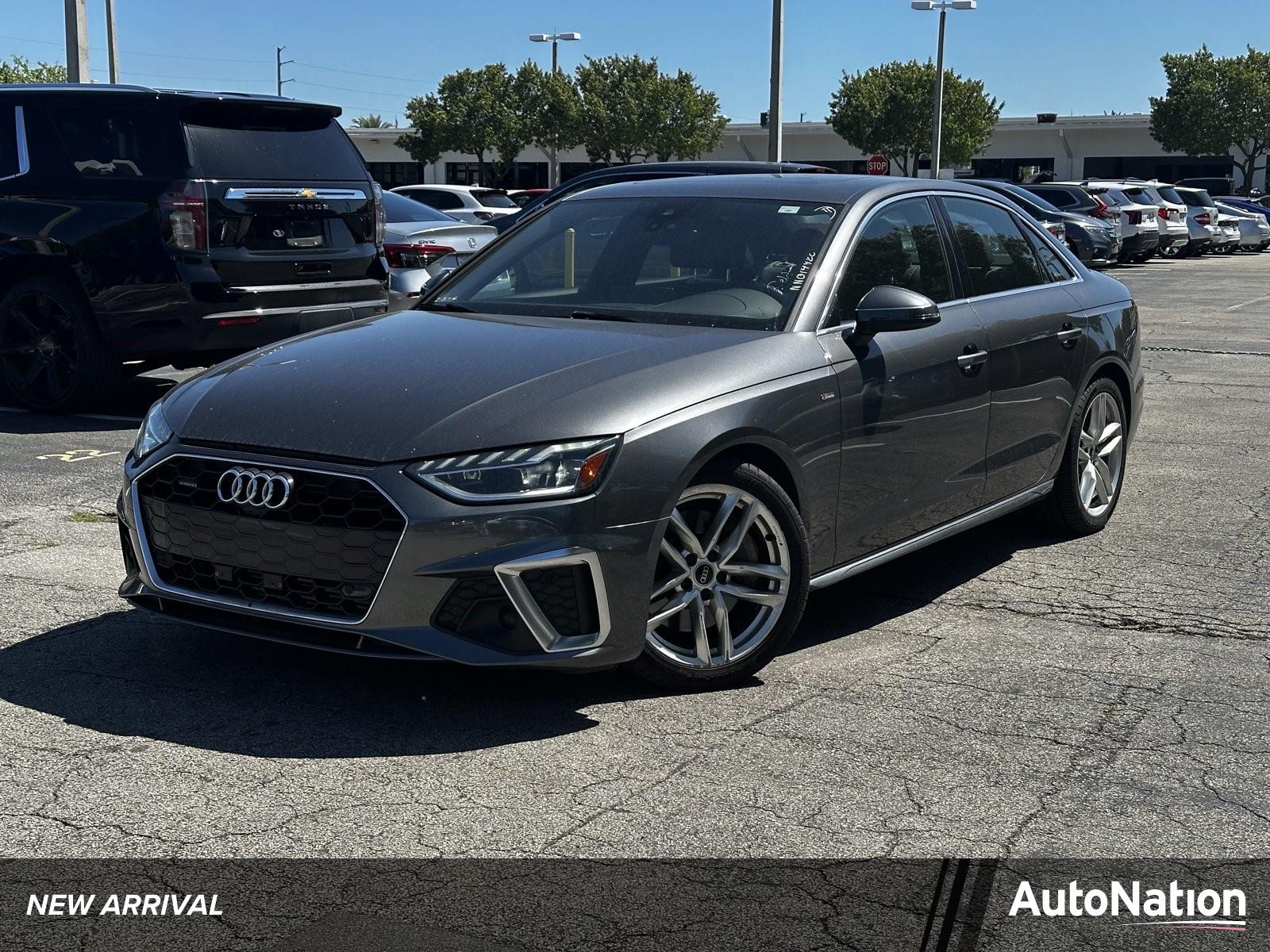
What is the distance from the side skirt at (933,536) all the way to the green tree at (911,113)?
214ft

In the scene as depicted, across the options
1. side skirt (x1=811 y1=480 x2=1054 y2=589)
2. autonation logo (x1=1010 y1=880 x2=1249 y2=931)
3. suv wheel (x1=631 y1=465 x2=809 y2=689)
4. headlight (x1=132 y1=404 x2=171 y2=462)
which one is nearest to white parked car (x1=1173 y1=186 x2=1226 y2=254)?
side skirt (x1=811 y1=480 x2=1054 y2=589)

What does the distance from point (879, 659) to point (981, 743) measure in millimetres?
824

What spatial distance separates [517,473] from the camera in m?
4.28

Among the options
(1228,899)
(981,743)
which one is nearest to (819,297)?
(981,743)

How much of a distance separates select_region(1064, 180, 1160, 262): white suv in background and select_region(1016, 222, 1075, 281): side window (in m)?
28.9

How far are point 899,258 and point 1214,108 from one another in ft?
232

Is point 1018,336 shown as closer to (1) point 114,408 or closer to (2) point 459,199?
(1) point 114,408

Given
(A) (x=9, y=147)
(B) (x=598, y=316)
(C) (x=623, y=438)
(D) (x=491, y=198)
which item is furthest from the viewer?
(D) (x=491, y=198)

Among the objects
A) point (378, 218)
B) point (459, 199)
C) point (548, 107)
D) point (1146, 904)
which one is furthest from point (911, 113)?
point (1146, 904)

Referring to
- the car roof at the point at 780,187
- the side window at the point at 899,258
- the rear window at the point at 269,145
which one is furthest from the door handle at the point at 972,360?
the rear window at the point at 269,145

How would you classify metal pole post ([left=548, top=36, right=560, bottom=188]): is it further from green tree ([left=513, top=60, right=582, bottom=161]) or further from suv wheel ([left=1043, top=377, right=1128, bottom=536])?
suv wheel ([left=1043, top=377, right=1128, bottom=536])

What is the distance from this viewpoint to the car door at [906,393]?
522 centimetres

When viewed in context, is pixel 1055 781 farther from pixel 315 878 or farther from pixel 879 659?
pixel 315 878

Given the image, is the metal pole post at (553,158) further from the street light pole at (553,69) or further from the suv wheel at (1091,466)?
the suv wheel at (1091,466)
